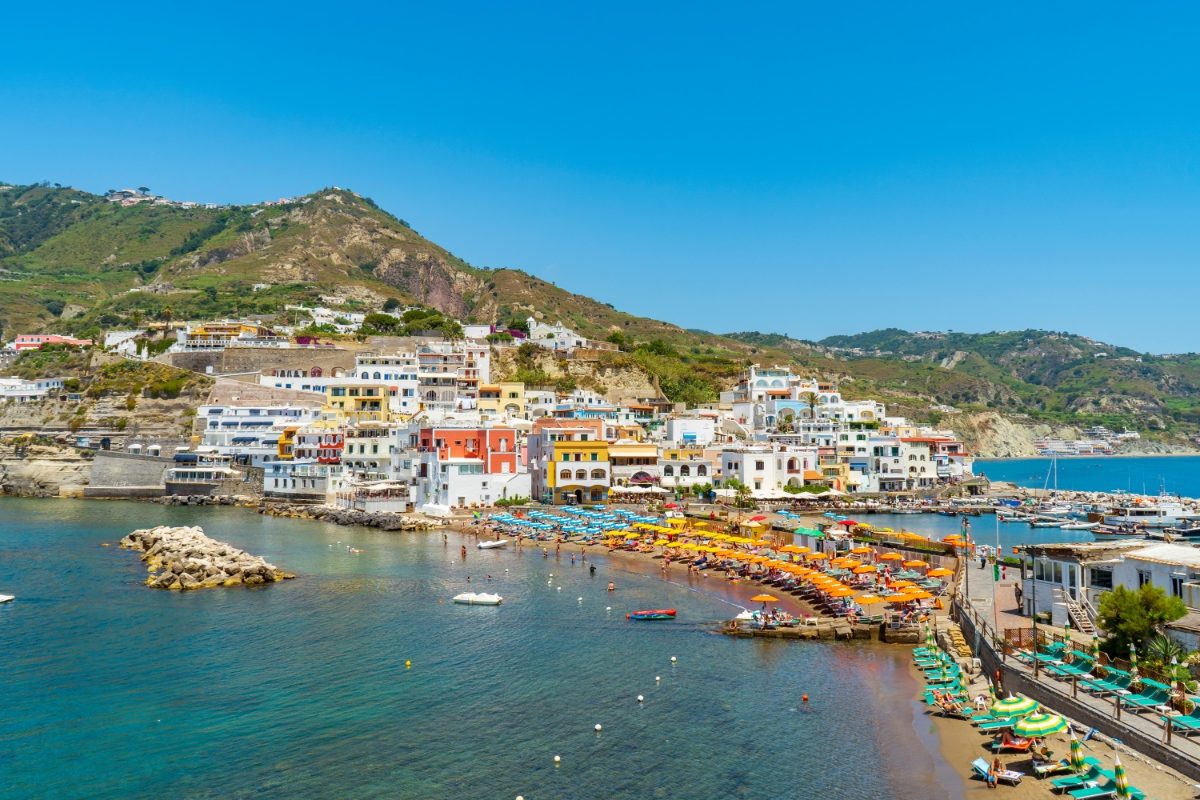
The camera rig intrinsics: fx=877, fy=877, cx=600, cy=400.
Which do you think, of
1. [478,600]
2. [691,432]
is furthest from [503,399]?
[478,600]

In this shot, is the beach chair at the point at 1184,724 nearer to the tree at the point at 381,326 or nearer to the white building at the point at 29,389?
the white building at the point at 29,389

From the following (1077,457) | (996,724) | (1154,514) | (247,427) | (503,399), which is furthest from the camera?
(1077,457)

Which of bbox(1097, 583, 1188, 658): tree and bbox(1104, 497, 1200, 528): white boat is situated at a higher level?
bbox(1097, 583, 1188, 658): tree

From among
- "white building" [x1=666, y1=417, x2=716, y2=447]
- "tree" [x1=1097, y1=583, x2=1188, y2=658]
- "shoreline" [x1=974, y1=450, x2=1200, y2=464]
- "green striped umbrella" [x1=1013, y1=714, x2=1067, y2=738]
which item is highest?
"white building" [x1=666, y1=417, x2=716, y2=447]

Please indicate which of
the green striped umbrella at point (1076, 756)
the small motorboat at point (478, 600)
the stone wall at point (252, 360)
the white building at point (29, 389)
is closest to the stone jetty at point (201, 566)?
the small motorboat at point (478, 600)

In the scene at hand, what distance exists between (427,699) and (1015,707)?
45.8ft

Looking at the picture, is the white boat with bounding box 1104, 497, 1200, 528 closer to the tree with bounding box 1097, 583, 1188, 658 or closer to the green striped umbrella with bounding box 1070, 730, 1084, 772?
the tree with bounding box 1097, 583, 1188, 658

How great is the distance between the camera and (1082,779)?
1603cm

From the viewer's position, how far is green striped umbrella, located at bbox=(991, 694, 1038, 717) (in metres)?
18.6

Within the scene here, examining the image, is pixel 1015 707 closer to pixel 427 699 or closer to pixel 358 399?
pixel 427 699

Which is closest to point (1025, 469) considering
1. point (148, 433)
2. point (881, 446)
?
point (881, 446)

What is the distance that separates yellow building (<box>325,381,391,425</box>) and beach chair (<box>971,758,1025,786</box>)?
65.6 metres

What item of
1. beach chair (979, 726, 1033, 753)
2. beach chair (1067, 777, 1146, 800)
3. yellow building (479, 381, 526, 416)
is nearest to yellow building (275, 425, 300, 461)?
yellow building (479, 381, 526, 416)

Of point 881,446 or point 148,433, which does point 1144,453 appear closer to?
point 881,446
